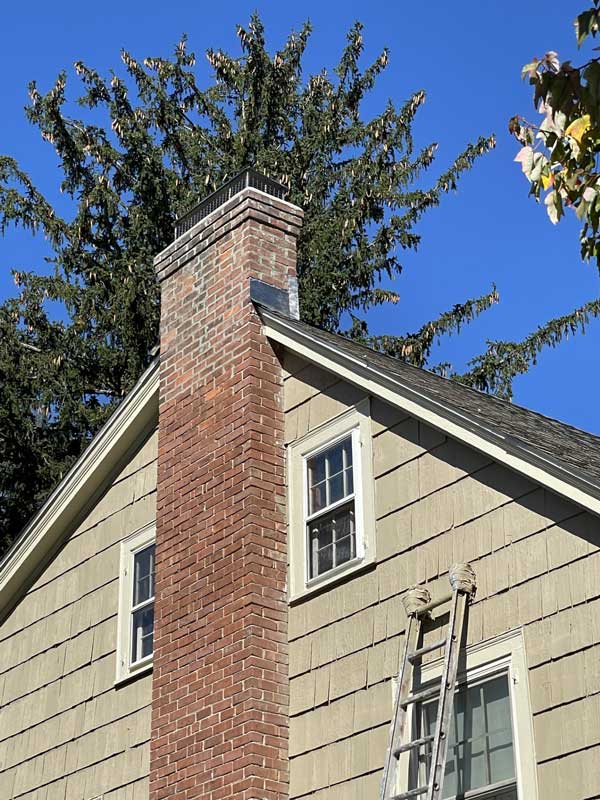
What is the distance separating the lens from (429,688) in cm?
868

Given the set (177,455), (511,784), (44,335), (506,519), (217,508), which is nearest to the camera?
(511,784)

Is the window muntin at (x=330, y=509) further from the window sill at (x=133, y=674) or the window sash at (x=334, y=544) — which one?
the window sill at (x=133, y=674)

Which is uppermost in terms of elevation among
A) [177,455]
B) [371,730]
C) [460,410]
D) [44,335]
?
[44,335]

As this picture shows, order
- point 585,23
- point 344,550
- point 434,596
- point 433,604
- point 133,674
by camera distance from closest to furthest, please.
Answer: point 585,23
point 433,604
point 434,596
point 344,550
point 133,674

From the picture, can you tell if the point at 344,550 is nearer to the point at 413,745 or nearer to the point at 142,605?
the point at 413,745

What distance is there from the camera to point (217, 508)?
10.9 meters

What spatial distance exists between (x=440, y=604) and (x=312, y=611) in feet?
4.78

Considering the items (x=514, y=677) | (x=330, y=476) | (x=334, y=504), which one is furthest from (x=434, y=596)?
(x=330, y=476)

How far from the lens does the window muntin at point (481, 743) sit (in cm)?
811

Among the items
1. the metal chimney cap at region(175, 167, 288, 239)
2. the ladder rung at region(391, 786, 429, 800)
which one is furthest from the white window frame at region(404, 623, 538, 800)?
the metal chimney cap at region(175, 167, 288, 239)

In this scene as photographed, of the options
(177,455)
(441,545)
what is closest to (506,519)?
(441,545)

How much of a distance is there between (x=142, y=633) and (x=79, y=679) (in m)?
0.91

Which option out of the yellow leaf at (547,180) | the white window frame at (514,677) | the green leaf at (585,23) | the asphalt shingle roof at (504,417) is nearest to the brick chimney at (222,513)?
the asphalt shingle roof at (504,417)

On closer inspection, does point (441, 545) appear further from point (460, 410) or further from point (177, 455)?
point (177, 455)
